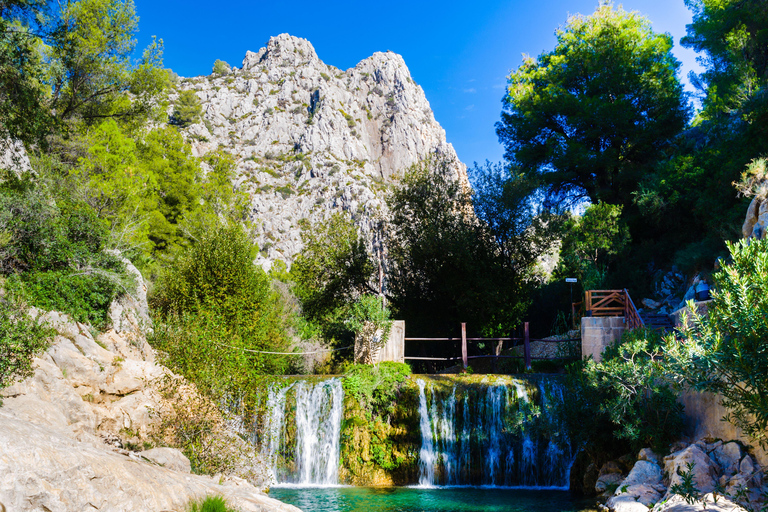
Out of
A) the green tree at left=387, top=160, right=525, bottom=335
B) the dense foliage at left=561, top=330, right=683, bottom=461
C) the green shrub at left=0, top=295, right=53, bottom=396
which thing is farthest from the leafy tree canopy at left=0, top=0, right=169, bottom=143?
the dense foliage at left=561, top=330, right=683, bottom=461

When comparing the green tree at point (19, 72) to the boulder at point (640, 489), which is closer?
the boulder at point (640, 489)

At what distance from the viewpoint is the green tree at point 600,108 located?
2278cm

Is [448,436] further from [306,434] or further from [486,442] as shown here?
[306,434]

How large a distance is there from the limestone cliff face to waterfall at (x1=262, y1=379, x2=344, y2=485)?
129ft

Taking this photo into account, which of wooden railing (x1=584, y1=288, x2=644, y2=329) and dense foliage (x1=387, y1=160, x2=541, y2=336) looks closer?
wooden railing (x1=584, y1=288, x2=644, y2=329)

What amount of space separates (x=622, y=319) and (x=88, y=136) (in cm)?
2064

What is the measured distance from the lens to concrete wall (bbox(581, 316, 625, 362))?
13.4 m

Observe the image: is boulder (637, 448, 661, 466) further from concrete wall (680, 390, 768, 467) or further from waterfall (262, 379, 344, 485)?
waterfall (262, 379, 344, 485)

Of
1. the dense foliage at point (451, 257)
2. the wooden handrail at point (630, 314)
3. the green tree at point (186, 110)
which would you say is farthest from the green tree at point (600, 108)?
the green tree at point (186, 110)

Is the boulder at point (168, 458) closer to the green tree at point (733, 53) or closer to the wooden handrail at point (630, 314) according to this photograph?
the wooden handrail at point (630, 314)

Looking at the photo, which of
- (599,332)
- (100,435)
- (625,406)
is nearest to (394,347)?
(599,332)

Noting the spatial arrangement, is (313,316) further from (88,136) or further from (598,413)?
(598,413)

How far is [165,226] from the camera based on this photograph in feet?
80.7

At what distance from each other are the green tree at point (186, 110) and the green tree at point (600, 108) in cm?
5221
